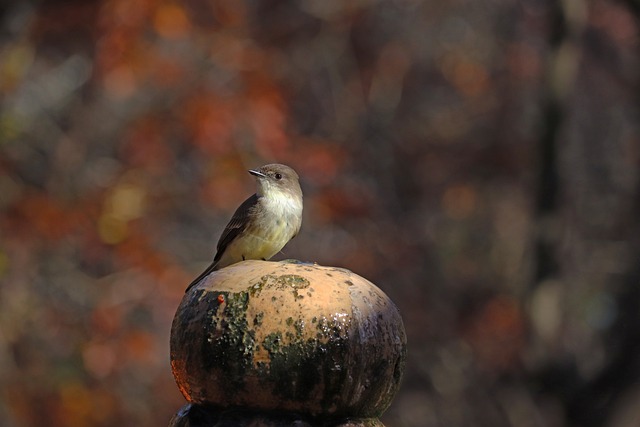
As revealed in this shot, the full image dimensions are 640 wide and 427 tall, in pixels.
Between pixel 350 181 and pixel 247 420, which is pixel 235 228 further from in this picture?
pixel 350 181

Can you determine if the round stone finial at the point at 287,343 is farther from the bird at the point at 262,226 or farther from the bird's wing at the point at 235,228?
the bird's wing at the point at 235,228

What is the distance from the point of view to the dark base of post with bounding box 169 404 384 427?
7.81 feet

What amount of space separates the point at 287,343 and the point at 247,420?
217 mm

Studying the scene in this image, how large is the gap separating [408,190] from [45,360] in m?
6.00

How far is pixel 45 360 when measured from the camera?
11.3 meters

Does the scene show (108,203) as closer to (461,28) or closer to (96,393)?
(96,393)

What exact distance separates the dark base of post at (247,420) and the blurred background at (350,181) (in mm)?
5751

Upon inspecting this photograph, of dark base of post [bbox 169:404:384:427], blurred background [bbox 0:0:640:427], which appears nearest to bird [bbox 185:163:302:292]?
dark base of post [bbox 169:404:384:427]

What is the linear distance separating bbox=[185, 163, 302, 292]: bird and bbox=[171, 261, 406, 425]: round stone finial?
144 cm

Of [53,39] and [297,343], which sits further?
[53,39]

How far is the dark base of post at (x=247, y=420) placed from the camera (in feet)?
7.81

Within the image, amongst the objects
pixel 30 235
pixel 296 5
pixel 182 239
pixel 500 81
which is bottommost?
pixel 182 239

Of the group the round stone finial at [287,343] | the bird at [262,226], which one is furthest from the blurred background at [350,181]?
the round stone finial at [287,343]

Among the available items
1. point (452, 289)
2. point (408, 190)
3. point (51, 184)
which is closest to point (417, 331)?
point (452, 289)
